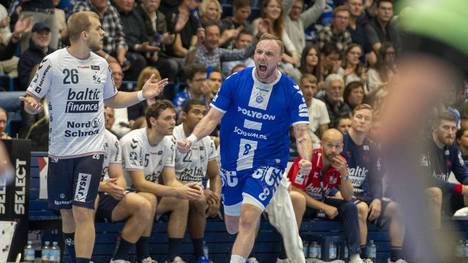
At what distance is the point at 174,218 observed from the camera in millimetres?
12727

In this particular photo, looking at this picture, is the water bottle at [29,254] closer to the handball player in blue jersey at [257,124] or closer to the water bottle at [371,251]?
A: the handball player in blue jersey at [257,124]

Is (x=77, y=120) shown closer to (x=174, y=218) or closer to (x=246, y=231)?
(x=246, y=231)

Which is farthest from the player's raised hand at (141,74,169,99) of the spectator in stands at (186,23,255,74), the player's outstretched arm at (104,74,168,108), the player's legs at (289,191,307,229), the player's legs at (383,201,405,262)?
the spectator in stands at (186,23,255,74)

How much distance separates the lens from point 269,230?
14.1m

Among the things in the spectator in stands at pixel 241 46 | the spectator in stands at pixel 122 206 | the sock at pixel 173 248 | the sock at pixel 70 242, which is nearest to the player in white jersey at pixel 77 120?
the sock at pixel 70 242

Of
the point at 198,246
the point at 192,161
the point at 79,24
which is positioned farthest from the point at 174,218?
the point at 79,24

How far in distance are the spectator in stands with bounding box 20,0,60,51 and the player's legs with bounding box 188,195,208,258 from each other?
366 cm

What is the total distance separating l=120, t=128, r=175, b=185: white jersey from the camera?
12594 millimetres

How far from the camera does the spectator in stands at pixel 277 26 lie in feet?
56.8

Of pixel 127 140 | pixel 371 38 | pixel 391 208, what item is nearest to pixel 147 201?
pixel 127 140

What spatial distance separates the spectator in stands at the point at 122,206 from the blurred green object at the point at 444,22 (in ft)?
24.6

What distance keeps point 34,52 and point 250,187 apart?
462 centimetres

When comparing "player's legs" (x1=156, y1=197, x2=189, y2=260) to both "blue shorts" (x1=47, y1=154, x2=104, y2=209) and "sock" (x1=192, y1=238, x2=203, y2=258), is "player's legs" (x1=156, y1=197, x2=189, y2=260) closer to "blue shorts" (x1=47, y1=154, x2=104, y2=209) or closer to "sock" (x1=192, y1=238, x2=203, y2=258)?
"sock" (x1=192, y1=238, x2=203, y2=258)

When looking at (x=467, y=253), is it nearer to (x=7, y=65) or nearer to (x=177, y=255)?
(x=177, y=255)
